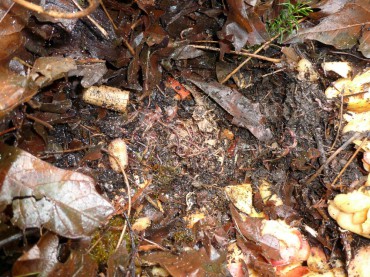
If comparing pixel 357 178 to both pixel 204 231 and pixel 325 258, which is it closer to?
pixel 325 258

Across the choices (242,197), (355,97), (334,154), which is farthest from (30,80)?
(355,97)

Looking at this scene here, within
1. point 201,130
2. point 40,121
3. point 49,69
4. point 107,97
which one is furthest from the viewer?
point 201,130

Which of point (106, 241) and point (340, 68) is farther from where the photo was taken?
point (340, 68)

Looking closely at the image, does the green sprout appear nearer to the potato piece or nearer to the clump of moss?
the potato piece

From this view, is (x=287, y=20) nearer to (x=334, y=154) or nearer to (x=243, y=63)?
(x=243, y=63)

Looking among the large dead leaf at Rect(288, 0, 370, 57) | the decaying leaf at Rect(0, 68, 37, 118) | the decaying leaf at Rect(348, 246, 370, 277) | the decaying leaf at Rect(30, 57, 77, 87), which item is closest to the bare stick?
the large dead leaf at Rect(288, 0, 370, 57)

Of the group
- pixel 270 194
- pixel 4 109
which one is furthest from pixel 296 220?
pixel 4 109
